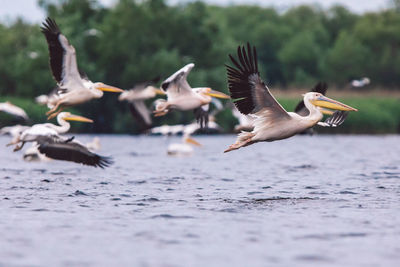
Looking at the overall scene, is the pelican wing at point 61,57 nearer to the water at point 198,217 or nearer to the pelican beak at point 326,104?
the water at point 198,217

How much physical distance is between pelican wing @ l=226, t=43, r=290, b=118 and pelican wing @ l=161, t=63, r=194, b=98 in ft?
9.37

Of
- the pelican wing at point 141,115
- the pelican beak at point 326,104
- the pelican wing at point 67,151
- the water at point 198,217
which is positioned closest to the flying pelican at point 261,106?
the pelican beak at point 326,104

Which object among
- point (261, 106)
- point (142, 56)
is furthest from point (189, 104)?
point (142, 56)

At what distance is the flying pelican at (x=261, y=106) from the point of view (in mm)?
10414

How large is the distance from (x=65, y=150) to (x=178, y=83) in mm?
2105

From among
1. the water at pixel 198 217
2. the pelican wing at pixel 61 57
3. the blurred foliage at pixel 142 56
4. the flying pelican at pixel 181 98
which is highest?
the blurred foliage at pixel 142 56

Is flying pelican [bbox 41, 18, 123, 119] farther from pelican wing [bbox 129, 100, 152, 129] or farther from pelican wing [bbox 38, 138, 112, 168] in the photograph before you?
pelican wing [bbox 129, 100, 152, 129]

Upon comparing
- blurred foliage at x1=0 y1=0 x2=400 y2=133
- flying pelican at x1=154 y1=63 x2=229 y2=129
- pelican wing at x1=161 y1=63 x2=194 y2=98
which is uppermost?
blurred foliage at x1=0 y1=0 x2=400 y2=133

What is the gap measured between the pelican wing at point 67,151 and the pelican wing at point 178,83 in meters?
1.58

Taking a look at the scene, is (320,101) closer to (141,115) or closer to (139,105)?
(141,115)

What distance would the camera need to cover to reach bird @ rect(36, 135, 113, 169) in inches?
512

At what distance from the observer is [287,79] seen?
66312 mm

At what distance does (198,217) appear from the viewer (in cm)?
952

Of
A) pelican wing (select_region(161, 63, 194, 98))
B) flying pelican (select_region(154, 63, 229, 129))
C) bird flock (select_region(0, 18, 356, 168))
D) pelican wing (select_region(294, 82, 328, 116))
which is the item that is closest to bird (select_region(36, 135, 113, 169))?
bird flock (select_region(0, 18, 356, 168))
